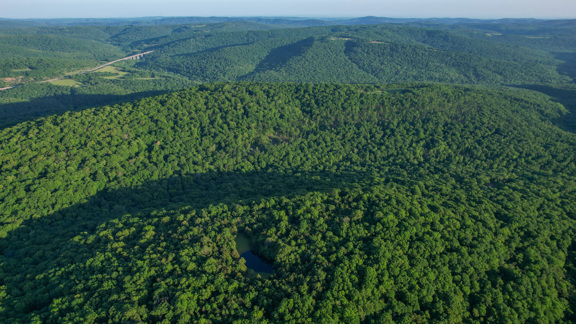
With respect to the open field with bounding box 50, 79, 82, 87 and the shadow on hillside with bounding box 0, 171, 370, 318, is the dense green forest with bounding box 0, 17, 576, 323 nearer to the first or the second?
the shadow on hillside with bounding box 0, 171, 370, 318

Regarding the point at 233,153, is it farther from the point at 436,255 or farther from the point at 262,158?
the point at 436,255

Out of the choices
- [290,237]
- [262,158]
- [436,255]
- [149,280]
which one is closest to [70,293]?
[149,280]

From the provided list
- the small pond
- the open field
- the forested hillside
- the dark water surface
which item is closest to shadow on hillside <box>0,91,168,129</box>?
the open field

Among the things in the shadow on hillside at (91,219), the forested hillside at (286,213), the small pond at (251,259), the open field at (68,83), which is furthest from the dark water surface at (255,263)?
the open field at (68,83)

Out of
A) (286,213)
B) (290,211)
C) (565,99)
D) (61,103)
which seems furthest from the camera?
(565,99)

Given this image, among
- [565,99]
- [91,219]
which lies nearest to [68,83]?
[91,219]

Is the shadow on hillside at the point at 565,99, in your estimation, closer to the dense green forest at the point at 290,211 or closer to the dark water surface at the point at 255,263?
the dense green forest at the point at 290,211

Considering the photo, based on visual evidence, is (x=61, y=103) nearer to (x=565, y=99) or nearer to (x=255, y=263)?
(x=255, y=263)
